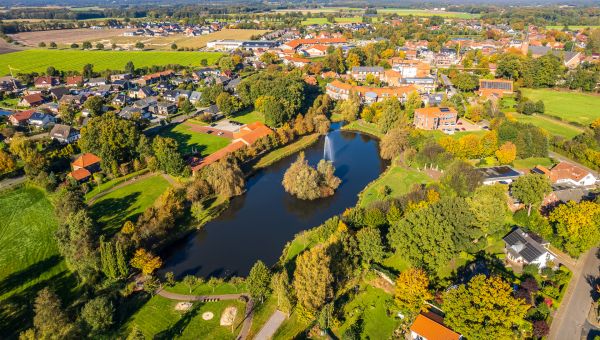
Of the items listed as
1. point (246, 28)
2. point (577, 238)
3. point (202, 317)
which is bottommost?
point (202, 317)

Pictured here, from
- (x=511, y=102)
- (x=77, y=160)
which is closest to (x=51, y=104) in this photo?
(x=77, y=160)

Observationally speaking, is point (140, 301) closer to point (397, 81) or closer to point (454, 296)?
point (454, 296)

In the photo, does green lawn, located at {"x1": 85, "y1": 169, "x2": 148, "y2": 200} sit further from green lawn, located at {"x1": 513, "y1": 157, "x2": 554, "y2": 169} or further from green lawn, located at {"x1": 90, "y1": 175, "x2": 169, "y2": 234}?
green lawn, located at {"x1": 513, "y1": 157, "x2": 554, "y2": 169}

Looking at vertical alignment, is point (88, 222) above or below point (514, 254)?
above

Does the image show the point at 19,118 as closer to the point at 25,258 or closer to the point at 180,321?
the point at 25,258

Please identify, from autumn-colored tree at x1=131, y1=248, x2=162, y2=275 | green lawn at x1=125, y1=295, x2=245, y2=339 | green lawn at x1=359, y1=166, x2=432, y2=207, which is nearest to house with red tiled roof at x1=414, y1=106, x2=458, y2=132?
green lawn at x1=359, y1=166, x2=432, y2=207

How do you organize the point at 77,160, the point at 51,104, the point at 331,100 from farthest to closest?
the point at 331,100, the point at 51,104, the point at 77,160

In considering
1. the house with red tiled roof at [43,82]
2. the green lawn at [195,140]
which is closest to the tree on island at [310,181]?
the green lawn at [195,140]
